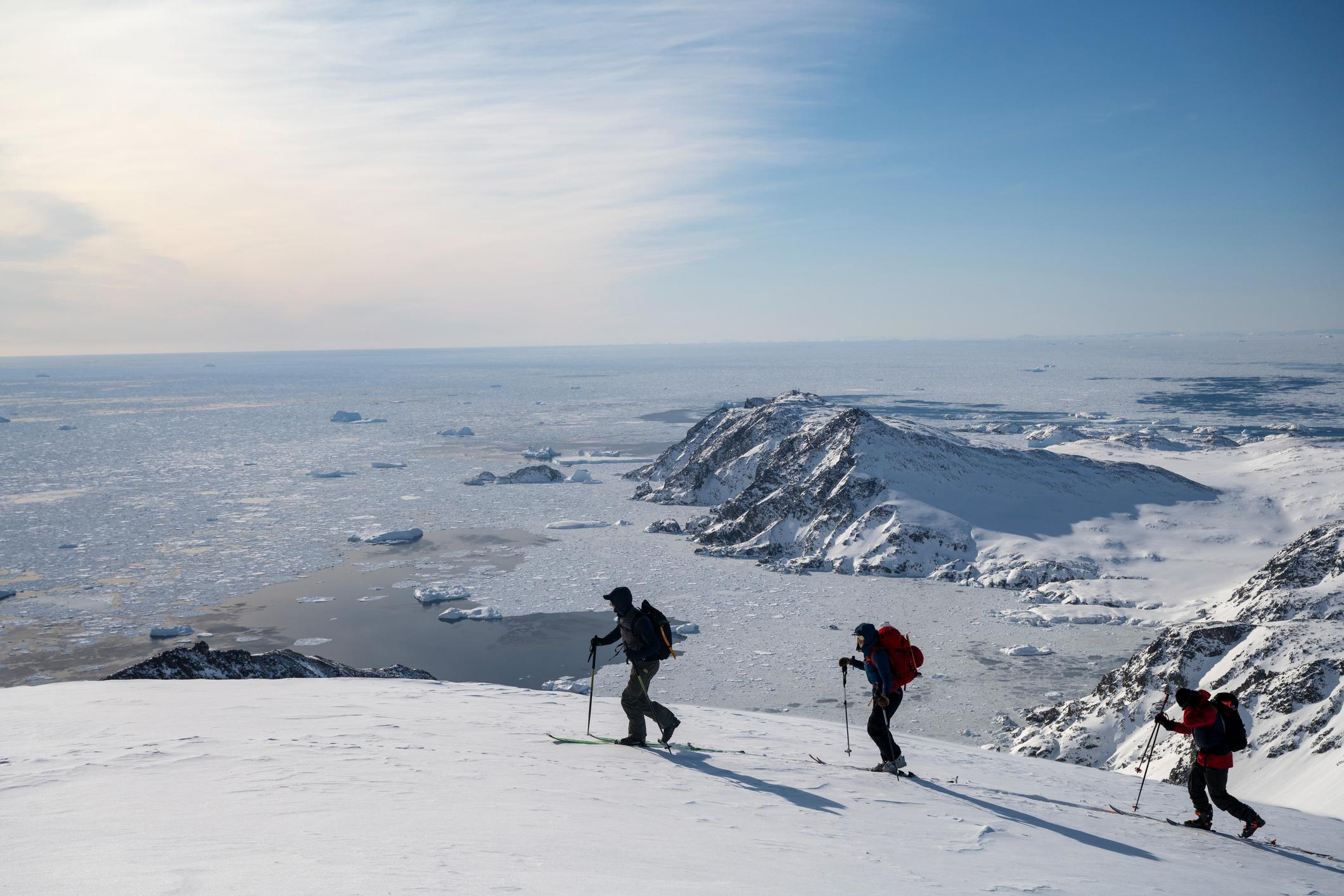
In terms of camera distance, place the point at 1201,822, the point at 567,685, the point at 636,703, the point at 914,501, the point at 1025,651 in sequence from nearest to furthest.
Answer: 1. the point at 1201,822
2. the point at 636,703
3. the point at 567,685
4. the point at 1025,651
5. the point at 914,501

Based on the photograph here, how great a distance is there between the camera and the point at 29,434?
99.7 m

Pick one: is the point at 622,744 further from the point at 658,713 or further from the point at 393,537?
the point at 393,537

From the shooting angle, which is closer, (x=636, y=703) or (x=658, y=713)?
A: (x=636, y=703)

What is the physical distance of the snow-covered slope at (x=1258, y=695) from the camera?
45.7 feet

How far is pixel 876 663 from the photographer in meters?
9.55

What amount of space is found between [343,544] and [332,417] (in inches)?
3031

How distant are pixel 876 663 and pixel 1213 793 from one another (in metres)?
3.88

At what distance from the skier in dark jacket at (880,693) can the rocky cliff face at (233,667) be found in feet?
37.1

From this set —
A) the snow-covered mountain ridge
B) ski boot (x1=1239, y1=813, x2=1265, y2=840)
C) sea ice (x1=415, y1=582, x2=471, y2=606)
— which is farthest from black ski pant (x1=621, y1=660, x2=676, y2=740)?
sea ice (x1=415, y1=582, x2=471, y2=606)

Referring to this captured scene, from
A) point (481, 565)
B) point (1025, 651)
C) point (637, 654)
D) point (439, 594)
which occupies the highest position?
point (637, 654)

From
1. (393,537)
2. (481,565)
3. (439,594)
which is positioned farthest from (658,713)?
(393,537)

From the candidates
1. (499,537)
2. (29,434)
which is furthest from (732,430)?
(29,434)

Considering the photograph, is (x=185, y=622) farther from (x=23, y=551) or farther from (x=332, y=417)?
(x=332, y=417)

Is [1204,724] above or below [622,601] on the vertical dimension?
below
